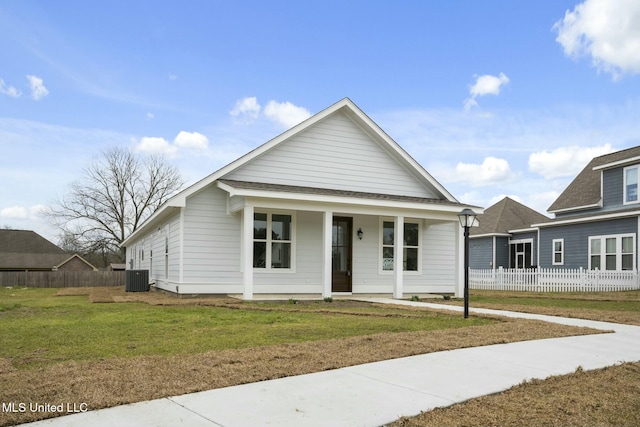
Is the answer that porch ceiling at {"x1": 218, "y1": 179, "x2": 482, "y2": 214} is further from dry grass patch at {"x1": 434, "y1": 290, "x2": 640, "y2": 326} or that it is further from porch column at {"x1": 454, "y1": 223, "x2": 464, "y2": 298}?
dry grass patch at {"x1": 434, "y1": 290, "x2": 640, "y2": 326}

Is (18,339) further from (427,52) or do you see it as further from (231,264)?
(427,52)

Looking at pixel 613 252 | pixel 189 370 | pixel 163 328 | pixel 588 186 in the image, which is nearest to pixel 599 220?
pixel 613 252

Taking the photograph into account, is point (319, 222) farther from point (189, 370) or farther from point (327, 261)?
point (189, 370)

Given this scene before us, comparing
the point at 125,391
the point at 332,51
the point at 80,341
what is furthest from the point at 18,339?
the point at 332,51

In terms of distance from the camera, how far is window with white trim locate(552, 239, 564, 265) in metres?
28.9

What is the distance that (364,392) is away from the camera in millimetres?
5172

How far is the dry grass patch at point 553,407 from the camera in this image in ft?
14.5

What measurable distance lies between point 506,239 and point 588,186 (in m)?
7.08

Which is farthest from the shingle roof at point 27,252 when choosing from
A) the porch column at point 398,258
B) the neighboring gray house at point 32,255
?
the porch column at point 398,258

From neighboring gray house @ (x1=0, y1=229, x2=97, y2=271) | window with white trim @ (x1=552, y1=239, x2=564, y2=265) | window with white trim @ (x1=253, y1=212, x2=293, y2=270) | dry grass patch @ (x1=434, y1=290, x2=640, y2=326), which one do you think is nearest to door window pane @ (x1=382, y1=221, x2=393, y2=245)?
window with white trim @ (x1=253, y1=212, x2=293, y2=270)

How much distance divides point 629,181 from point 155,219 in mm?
21069

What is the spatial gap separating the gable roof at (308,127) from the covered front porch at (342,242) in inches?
32.4

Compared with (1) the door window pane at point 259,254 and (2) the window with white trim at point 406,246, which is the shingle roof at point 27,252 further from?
(2) the window with white trim at point 406,246

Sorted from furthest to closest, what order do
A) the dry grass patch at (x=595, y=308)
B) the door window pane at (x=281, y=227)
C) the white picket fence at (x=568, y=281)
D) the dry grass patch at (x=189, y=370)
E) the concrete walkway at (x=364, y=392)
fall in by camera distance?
the white picket fence at (x=568, y=281) → the door window pane at (x=281, y=227) → the dry grass patch at (x=595, y=308) → the dry grass patch at (x=189, y=370) → the concrete walkway at (x=364, y=392)
